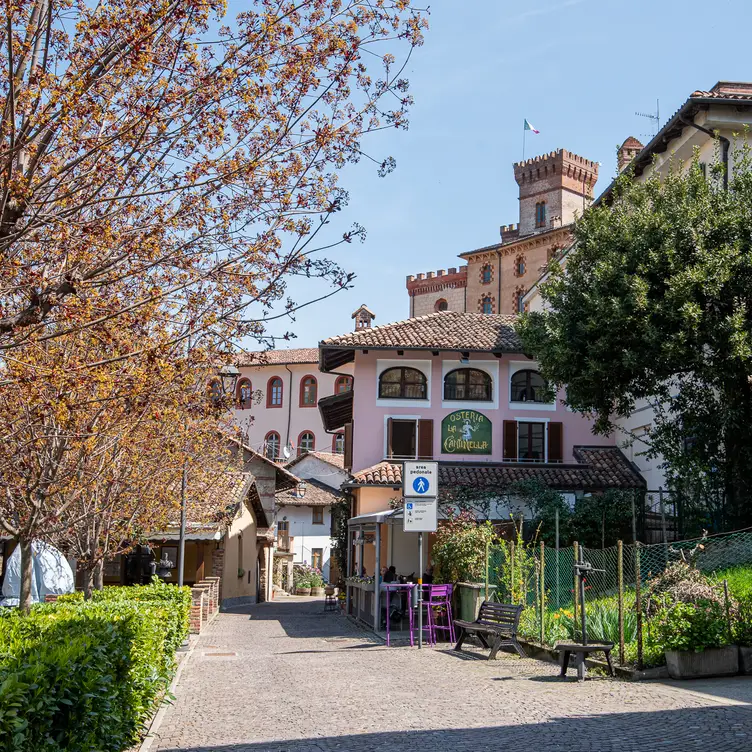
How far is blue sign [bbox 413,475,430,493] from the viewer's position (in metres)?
18.7

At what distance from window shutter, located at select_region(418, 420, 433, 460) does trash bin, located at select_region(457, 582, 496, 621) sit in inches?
393

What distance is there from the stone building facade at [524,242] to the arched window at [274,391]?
1645 centimetres

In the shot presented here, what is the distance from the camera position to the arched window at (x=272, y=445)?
6816cm

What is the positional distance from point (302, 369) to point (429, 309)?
21.1 m

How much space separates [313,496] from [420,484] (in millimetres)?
39742

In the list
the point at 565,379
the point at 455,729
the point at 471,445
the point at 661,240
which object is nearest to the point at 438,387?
the point at 471,445

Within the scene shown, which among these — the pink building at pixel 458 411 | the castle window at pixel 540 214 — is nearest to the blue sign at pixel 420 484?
the pink building at pixel 458 411

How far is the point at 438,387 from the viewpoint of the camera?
32.4 metres

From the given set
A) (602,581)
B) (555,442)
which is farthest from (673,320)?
(555,442)

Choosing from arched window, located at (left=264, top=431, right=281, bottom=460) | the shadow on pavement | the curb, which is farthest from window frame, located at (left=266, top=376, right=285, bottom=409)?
the shadow on pavement

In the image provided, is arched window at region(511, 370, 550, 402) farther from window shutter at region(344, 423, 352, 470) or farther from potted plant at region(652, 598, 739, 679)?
potted plant at region(652, 598, 739, 679)

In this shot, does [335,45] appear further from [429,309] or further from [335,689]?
[429,309]

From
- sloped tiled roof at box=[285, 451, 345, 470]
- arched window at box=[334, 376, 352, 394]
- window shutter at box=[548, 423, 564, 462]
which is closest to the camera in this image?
window shutter at box=[548, 423, 564, 462]

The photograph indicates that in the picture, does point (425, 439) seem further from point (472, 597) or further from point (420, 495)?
point (420, 495)
